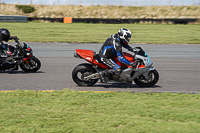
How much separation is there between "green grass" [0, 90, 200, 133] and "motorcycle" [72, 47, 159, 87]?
42.5 inches

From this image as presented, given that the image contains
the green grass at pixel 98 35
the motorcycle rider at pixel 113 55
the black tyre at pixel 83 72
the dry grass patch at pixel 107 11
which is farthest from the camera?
the dry grass patch at pixel 107 11

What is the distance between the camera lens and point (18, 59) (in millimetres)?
11125

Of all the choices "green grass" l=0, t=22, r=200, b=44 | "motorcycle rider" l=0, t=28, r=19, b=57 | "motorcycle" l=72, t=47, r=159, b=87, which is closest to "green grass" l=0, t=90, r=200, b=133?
"motorcycle" l=72, t=47, r=159, b=87

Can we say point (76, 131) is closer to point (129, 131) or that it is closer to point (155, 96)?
point (129, 131)

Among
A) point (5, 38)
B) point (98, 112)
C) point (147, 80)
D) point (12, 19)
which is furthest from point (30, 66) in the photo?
point (12, 19)

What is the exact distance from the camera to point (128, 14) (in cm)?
6438

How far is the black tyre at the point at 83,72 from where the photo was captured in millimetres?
8664

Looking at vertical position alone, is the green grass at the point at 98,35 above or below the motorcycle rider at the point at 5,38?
below

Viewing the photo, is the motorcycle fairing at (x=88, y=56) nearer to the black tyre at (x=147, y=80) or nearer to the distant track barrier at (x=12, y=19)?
the black tyre at (x=147, y=80)

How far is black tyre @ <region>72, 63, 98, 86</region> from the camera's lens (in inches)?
341

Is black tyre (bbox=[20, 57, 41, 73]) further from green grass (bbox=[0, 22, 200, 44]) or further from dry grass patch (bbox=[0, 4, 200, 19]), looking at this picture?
dry grass patch (bbox=[0, 4, 200, 19])

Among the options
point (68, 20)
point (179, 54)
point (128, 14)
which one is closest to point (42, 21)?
point (68, 20)

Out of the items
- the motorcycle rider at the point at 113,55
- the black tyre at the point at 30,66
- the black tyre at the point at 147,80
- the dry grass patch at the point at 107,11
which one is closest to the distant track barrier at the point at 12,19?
the dry grass patch at the point at 107,11

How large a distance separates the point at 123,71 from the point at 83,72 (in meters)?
1.02
